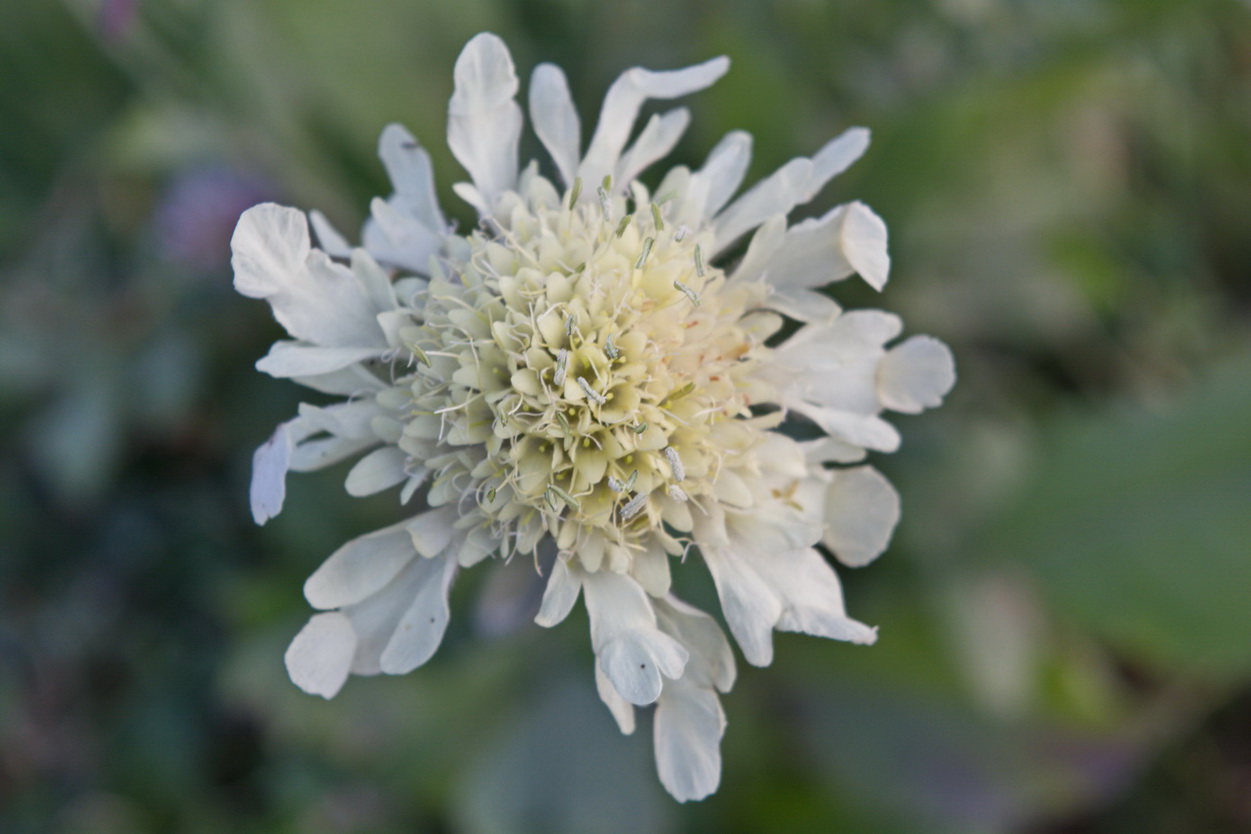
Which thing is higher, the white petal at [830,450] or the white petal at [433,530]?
the white petal at [433,530]

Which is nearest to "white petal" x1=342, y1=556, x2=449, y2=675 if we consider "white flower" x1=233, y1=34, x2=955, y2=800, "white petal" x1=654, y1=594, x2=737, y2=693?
"white flower" x1=233, y1=34, x2=955, y2=800

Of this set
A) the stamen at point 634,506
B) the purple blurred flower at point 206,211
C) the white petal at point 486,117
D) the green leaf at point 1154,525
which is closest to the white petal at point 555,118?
the white petal at point 486,117

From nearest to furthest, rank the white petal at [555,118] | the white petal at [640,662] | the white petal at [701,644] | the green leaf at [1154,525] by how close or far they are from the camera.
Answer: the white petal at [640,662] < the white petal at [701,644] < the white petal at [555,118] < the green leaf at [1154,525]

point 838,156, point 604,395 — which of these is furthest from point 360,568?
point 838,156

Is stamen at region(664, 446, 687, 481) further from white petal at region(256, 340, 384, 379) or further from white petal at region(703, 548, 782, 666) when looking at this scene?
white petal at region(256, 340, 384, 379)

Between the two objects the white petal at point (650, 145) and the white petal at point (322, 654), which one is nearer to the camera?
the white petal at point (322, 654)

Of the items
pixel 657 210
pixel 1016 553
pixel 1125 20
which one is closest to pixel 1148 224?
pixel 1125 20

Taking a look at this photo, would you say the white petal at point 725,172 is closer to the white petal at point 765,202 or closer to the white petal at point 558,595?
the white petal at point 765,202
